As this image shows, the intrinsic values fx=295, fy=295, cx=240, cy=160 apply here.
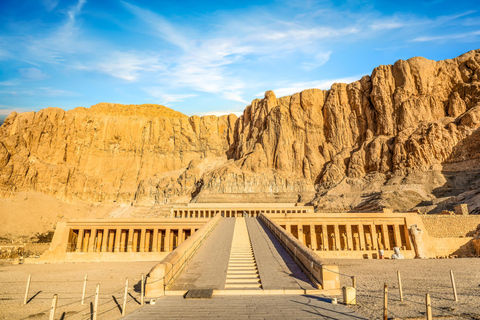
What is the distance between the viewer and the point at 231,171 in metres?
73.9

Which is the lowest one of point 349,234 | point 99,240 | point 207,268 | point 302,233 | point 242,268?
point 99,240

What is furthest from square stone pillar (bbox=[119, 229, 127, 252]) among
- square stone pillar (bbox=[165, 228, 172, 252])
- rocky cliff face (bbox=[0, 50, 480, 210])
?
rocky cliff face (bbox=[0, 50, 480, 210])

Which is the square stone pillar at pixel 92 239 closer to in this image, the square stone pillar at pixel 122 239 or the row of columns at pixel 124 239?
the row of columns at pixel 124 239

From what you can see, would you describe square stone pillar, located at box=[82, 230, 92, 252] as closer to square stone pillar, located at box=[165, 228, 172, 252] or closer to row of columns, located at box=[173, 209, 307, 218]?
square stone pillar, located at box=[165, 228, 172, 252]

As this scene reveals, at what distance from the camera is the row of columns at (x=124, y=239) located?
2855 centimetres

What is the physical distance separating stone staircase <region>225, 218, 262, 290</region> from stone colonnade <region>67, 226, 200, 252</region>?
12376mm

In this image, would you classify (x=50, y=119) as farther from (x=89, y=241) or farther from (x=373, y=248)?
(x=373, y=248)

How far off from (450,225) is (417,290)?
23.2m

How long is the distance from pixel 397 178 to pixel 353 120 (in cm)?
2411

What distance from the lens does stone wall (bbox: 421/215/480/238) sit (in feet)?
96.4

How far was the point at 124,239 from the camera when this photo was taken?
1203 inches

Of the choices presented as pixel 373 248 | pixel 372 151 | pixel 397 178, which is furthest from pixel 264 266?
pixel 372 151

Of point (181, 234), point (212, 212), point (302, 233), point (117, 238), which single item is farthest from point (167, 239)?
point (212, 212)

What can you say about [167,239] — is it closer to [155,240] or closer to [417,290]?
[155,240]
